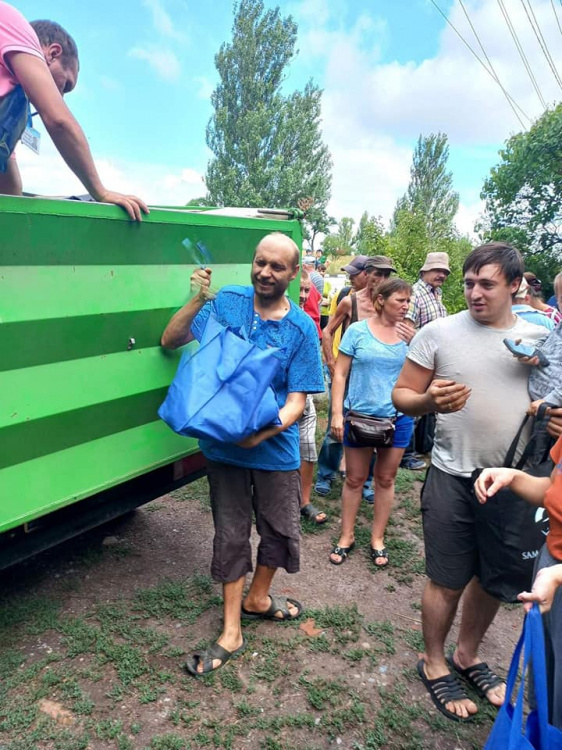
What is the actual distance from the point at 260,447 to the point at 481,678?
59.5 inches

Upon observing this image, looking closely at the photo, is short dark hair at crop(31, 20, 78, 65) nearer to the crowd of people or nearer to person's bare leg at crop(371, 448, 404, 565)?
the crowd of people

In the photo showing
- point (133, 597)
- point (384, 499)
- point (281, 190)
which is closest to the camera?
point (133, 597)

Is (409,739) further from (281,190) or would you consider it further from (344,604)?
(281,190)

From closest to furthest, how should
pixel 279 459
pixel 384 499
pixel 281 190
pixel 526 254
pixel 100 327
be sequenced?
pixel 100 327
pixel 279 459
pixel 384 499
pixel 526 254
pixel 281 190

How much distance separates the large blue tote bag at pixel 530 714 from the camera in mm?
1145

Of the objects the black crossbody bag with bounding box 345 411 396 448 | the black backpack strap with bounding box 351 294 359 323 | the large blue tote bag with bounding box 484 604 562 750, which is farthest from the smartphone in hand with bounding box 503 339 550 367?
the black backpack strap with bounding box 351 294 359 323

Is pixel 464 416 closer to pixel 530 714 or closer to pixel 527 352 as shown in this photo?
pixel 527 352

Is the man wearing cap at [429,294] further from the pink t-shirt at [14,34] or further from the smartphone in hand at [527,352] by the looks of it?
the pink t-shirt at [14,34]

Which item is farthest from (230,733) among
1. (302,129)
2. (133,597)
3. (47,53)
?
(302,129)

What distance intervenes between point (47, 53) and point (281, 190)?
2776cm

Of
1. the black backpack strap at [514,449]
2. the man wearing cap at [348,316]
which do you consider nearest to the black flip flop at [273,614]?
the black backpack strap at [514,449]

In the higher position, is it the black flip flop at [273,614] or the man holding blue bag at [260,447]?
the man holding blue bag at [260,447]

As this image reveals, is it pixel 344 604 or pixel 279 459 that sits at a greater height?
pixel 279 459

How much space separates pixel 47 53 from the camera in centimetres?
226
